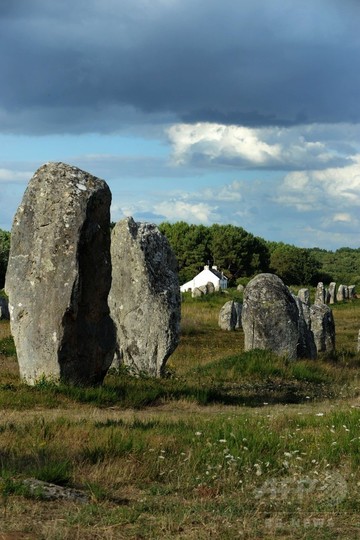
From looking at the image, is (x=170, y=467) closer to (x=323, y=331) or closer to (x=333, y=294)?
(x=323, y=331)

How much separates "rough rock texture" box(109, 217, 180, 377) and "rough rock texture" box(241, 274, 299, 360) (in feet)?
11.8

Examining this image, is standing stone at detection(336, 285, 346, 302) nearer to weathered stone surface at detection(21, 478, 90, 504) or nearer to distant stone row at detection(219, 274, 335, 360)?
distant stone row at detection(219, 274, 335, 360)

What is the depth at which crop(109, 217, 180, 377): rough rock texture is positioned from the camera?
1945 cm

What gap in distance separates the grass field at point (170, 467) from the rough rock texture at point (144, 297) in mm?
4106

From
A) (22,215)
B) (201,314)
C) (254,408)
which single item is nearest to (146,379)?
(254,408)

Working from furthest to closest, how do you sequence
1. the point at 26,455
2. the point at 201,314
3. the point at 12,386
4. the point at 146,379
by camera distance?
the point at 201,314 → the point at 146,379 → the point at 12,386 → the point at 26,455

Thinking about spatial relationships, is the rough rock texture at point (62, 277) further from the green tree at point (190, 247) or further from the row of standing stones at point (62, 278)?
the green tree at point (190, 247)

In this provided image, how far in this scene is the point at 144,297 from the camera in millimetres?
19766

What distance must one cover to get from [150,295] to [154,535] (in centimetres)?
1301

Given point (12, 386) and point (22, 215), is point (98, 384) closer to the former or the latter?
point (12, 386)

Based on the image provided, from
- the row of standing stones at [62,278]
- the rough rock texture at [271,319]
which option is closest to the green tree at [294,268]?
the rough rock texture at [271,319]

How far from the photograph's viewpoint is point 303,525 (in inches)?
280

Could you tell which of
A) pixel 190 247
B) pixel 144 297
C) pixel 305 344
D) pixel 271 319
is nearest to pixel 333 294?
pixel 305 344

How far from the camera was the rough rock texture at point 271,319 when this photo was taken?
23.1 meters
